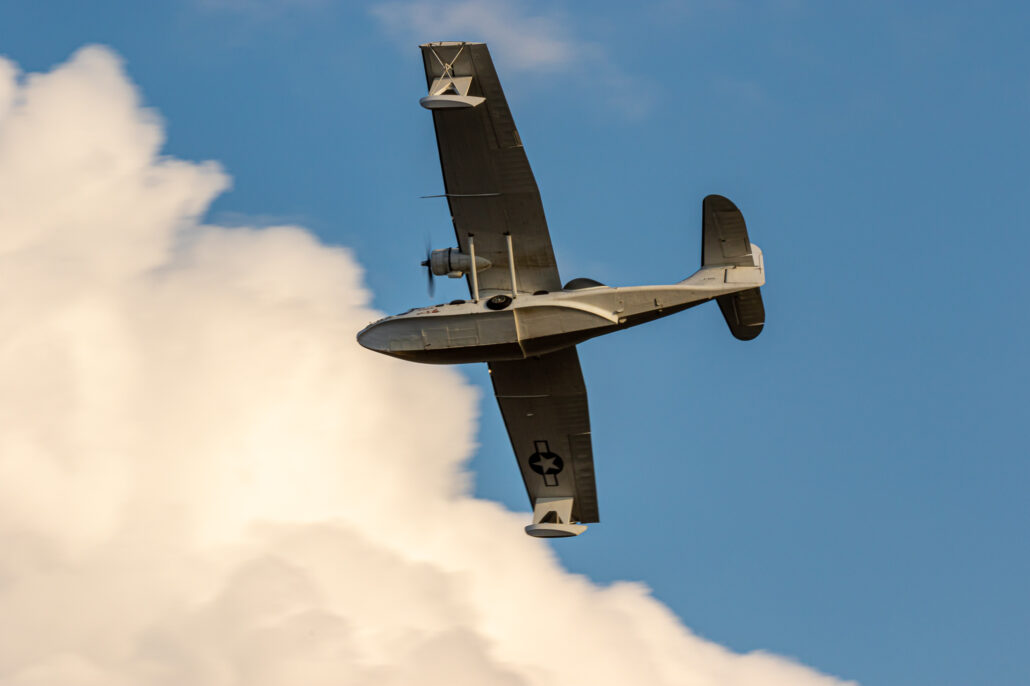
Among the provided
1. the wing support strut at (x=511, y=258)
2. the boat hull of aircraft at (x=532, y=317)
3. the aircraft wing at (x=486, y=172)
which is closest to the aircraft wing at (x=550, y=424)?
the aircraft wing at (x=486, y=172)

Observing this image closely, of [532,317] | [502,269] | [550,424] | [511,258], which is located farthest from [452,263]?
[550,424]

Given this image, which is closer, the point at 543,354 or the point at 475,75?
the point at 475,75

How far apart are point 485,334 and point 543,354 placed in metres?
2.63

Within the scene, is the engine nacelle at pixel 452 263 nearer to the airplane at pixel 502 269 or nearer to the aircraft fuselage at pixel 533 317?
the airplane at pixel 502 269

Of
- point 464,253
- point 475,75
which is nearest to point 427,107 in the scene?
point 475,75

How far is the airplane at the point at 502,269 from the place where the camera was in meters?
36.4

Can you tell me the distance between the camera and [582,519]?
1704 inches

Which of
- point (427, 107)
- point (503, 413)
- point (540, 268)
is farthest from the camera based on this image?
point (503, 413)

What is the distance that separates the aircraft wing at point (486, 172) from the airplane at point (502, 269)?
26mm

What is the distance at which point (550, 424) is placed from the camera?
1660 inches

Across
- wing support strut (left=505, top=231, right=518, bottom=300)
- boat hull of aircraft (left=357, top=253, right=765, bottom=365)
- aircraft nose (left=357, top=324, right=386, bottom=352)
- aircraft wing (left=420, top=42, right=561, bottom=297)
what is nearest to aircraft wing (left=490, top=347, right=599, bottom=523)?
aircraft wing (left=420, top=42, right=561, bottom=297)

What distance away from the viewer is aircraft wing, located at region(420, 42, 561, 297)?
36.1 m

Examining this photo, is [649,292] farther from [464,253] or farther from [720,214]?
[464,253]

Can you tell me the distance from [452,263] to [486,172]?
→ 2.90 metres
